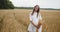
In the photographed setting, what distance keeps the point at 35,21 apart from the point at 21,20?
32cm

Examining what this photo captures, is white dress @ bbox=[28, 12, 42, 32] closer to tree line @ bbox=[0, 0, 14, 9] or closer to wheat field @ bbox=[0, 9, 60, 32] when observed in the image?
wheat field @ bbox=[0, 9, 60, 32]

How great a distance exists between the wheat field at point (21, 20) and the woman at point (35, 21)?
8cm

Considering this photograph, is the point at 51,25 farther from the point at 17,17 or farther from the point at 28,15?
the point at 17,17

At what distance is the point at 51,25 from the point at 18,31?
0.76 meters

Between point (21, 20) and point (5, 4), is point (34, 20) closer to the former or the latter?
point (21, 20)

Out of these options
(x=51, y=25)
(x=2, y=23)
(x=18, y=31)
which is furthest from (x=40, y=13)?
(x=2, y=23)

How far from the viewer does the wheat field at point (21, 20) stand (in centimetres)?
305

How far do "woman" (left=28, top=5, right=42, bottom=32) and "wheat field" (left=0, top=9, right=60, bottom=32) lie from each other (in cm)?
8

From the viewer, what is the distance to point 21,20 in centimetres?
310

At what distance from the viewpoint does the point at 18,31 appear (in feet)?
10.0

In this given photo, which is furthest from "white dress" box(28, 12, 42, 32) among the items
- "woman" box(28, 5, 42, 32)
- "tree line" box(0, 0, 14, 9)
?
"tree line" box(0, 0, 14, 9)

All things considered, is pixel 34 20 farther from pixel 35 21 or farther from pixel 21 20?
pixel 21 20

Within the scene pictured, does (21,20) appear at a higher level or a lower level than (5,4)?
lower

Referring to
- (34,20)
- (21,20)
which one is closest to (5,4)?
(21,20)
